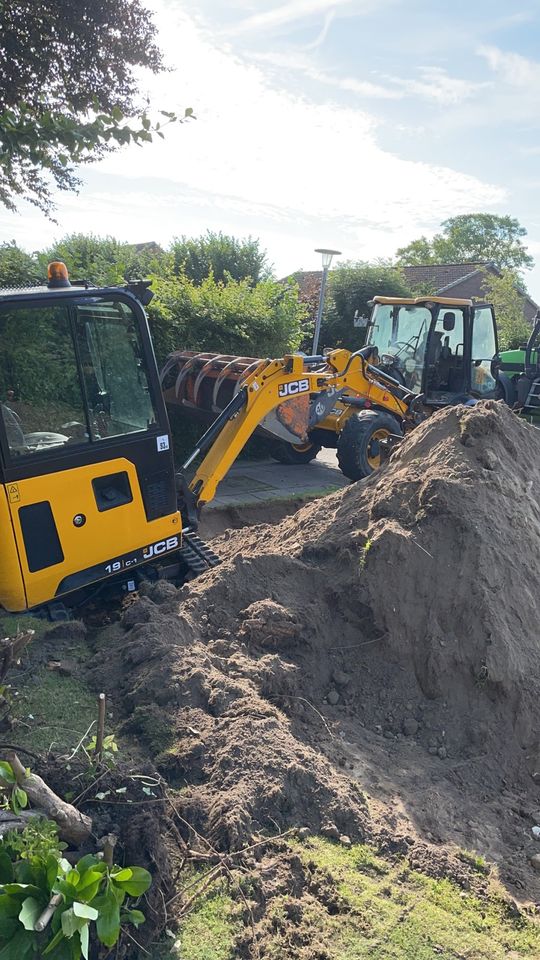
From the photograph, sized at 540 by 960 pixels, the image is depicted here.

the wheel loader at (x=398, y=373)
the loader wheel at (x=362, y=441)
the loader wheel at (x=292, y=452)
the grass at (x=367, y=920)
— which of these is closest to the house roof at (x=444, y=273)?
the wheel loader at (x=398, y=373)

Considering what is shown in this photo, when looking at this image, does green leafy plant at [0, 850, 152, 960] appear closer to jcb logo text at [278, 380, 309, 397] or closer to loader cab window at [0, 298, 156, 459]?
loader cab window at [0, 298, 156, 459]

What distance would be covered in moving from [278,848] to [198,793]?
1.48 ft

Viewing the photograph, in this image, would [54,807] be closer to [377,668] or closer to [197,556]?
[377,668]

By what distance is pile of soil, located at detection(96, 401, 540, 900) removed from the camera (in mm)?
3645

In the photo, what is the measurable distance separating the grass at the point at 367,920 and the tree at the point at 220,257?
15.0m

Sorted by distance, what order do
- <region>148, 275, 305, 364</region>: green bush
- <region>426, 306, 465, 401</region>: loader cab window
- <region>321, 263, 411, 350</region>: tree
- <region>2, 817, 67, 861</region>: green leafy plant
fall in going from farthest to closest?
<region>321, 263, 411, 350</region>: tree → <region>426, 306, 465, 401</region>: loader cab window → <region>148, 275, 305, 364</region>: green bush → <region>2, 817, 67, 861</region>: green leafy plant

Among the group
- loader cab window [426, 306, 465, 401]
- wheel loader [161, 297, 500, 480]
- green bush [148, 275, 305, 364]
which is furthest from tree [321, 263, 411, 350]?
loader cab window [426, 306, 465, 401]

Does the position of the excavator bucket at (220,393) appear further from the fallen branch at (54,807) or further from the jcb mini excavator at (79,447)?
the fallen branch at (54,807)

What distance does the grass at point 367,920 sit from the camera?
9.37 ft

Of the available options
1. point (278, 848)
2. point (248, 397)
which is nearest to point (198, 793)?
point (278, 848)

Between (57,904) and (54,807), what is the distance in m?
0.46

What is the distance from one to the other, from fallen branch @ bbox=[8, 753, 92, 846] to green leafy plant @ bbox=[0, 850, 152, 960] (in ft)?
0.88

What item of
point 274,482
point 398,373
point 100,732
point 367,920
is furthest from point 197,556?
point 398,373

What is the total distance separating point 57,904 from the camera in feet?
7.57
